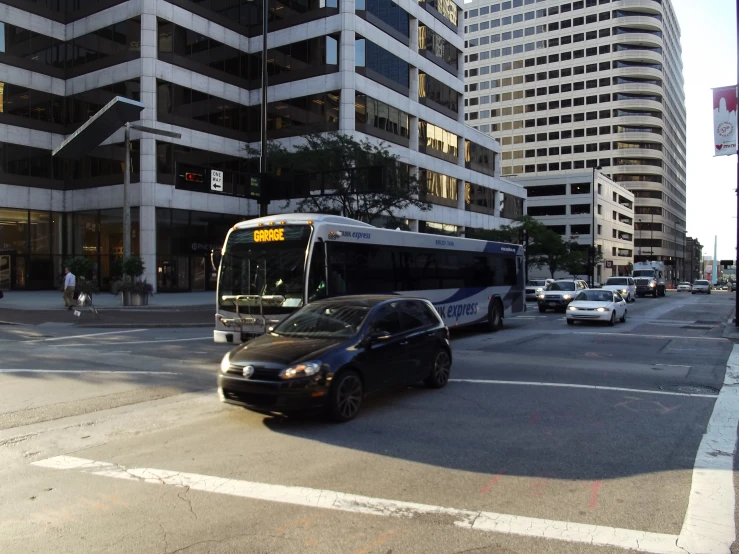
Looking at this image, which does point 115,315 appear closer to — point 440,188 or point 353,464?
point 353,464

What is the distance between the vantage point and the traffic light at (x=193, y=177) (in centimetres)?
2159

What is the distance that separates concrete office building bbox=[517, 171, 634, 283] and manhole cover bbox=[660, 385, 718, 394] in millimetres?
78303

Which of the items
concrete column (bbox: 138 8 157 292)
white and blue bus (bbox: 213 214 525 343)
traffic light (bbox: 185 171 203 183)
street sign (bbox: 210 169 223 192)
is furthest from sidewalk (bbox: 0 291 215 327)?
white and blue bus (bbox: 213 214 525 343)

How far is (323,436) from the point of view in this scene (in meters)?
6.82

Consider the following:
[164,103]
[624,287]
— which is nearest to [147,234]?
[164,103]

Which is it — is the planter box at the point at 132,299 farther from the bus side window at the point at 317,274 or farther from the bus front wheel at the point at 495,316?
the bus side window at the point at 317,274

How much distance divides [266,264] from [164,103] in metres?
29.4

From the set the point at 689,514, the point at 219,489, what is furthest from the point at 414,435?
the point at 689,514

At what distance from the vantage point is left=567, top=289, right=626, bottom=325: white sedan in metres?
21.9

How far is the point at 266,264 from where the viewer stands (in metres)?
12.3

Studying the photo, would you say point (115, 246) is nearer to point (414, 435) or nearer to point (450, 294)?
point (450, 294)

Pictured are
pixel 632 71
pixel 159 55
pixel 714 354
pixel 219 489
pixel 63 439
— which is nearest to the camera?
pixel 219 489

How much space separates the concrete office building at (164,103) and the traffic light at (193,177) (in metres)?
16.1

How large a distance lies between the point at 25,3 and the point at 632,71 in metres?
94.4
